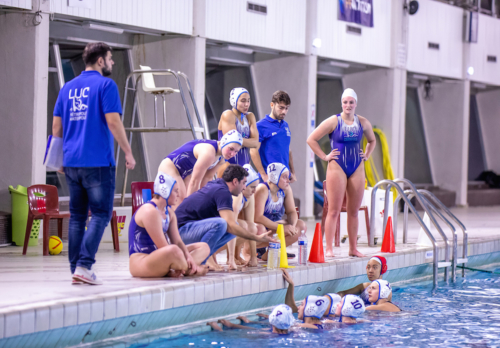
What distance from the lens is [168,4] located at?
8664mm

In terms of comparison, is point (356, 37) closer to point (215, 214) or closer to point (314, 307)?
point (215, 214)

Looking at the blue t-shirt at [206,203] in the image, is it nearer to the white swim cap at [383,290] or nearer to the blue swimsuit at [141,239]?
the blue swimsuit at [141,239]

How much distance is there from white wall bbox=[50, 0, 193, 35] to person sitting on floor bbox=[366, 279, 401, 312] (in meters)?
4.89

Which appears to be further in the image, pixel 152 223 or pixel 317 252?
pixel 317 252

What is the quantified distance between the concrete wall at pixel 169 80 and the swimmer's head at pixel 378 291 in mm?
4638

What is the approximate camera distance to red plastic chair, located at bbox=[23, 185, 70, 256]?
20.0 feet

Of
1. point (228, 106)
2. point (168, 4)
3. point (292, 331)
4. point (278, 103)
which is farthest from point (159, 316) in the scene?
point (228, 106)

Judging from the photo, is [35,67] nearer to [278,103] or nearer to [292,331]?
[278,103]

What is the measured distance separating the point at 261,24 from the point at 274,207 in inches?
207

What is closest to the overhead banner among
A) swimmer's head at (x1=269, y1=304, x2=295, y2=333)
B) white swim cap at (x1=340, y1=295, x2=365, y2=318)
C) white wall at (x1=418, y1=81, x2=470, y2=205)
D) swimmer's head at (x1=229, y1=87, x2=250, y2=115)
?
white wall at (x1=418, y1=81, x2=470, y2=205)

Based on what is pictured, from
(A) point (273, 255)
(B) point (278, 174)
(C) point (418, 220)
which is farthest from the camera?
(C) point (418, 220)

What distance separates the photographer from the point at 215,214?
4902mm

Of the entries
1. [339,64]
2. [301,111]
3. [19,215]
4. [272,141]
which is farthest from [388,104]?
[19,215]

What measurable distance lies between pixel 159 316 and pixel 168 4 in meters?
5.66
